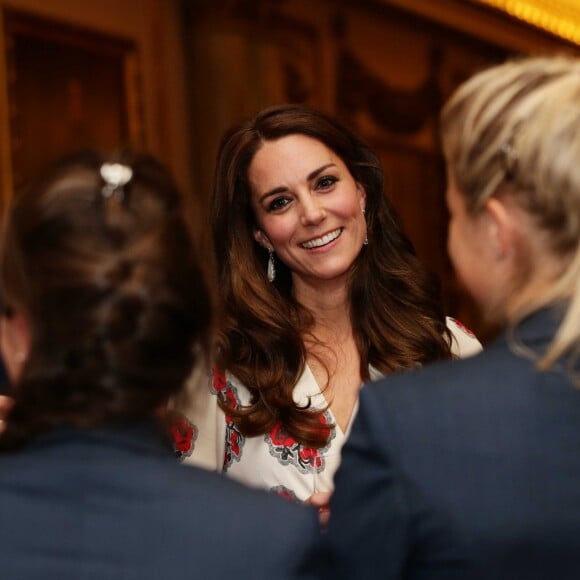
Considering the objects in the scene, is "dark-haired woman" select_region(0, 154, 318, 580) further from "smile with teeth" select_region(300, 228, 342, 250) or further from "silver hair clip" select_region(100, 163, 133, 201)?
"smile with teeth" select_region(300, 228, 342, 250)

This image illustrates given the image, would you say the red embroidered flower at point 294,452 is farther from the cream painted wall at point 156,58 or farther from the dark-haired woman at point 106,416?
the cream painted wall at point 156,58

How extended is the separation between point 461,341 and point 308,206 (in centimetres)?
58

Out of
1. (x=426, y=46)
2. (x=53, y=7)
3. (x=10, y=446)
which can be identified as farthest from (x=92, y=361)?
(x=426, y=46)

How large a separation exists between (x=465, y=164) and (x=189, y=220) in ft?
1.28

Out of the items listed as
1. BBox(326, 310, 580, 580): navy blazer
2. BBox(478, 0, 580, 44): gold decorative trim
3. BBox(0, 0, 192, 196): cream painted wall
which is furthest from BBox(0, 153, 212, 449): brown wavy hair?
BBox(478, 0, 580, 44): gold decorative trim

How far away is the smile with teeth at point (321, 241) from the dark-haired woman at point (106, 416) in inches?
53.6

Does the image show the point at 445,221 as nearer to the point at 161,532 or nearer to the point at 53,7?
Result: the point at 53,7

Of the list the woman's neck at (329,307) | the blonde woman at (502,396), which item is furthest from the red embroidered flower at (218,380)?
the blonde woman at (502,396)

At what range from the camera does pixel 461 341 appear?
2.90 metres

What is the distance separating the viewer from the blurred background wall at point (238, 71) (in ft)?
19.1

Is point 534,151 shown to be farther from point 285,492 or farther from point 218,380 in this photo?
point 218,380

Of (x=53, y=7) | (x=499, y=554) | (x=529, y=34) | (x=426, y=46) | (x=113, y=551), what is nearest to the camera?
(x=113, y=551)

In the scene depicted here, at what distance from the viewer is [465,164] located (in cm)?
149

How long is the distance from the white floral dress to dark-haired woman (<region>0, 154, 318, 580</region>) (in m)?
1.12
